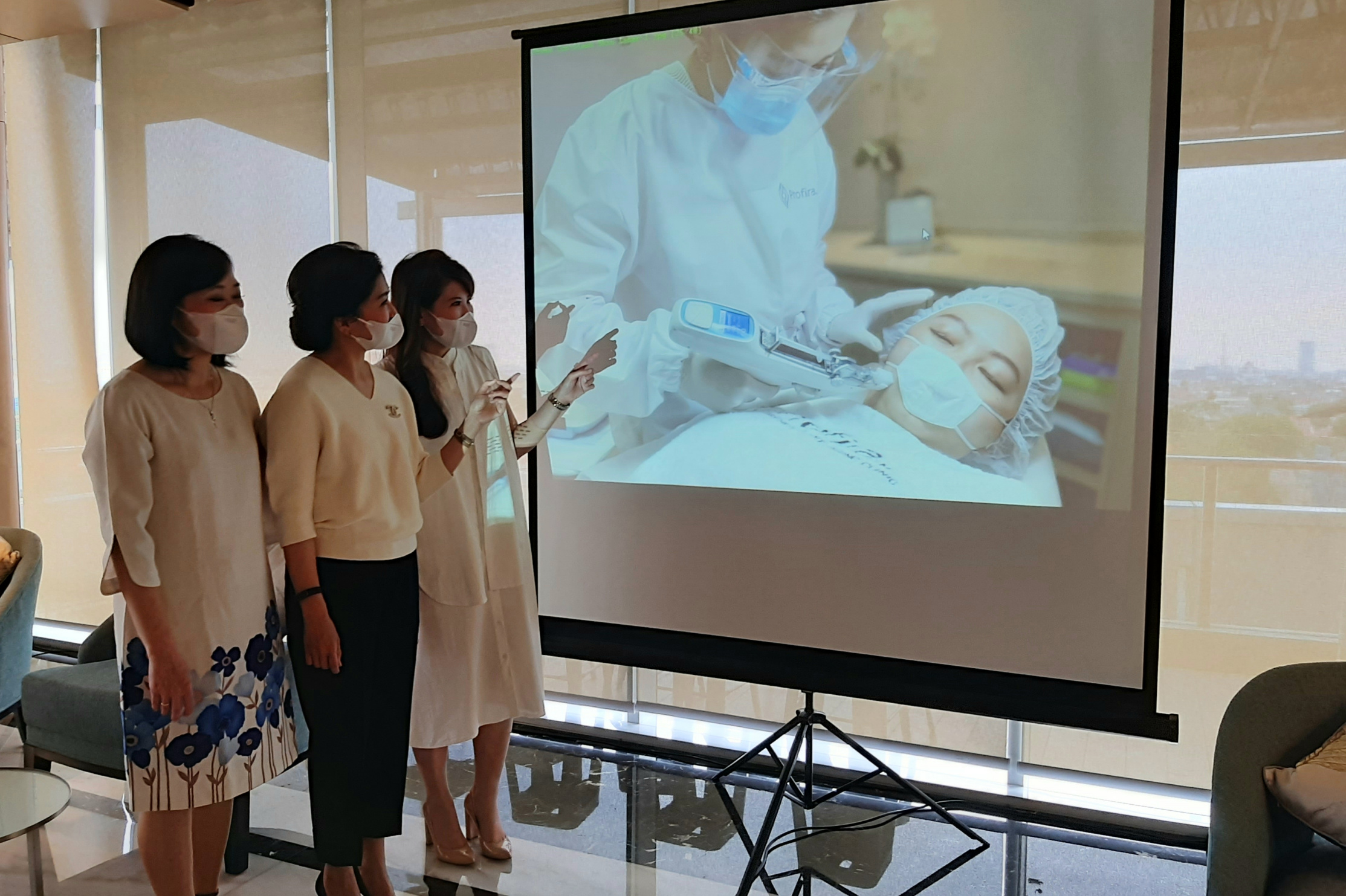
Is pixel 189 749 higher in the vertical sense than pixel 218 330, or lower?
lower

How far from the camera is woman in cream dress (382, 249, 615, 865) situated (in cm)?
236

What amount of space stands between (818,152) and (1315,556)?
179 cm

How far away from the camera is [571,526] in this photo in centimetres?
290

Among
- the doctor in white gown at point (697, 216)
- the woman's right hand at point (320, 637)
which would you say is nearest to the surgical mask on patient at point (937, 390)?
the doctor in white gown at point (697, 216)

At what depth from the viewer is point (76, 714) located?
2.57m

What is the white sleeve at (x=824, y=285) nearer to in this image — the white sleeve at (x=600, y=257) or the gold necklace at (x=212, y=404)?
the white sleeve at (x=600, y=257)

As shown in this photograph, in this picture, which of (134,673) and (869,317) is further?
(869,317)

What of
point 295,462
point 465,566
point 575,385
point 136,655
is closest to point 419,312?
point 575,385

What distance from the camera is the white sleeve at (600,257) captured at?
273 cm

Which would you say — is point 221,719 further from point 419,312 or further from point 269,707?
point 419,312

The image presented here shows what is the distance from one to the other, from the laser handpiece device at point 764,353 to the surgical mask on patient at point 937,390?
0.06 m

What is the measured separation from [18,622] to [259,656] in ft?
4.94

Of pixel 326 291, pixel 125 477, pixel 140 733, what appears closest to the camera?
pixel 125 477

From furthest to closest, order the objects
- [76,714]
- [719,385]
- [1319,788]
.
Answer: [719,385] → [76,714] → [1319,788]
